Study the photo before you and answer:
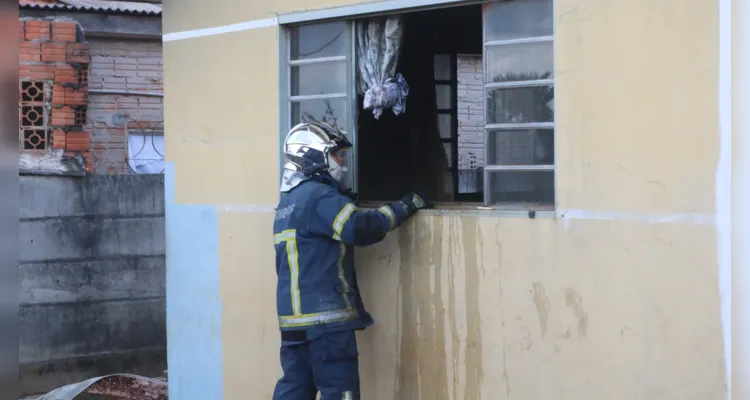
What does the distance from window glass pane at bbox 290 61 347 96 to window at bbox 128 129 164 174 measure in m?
5.61

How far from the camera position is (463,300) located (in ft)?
16.9

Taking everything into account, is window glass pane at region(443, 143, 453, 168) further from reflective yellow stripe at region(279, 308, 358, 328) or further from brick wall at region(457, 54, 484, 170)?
reflective yellow stripe at region(279, 308, 358, 328)

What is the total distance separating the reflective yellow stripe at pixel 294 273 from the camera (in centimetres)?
510

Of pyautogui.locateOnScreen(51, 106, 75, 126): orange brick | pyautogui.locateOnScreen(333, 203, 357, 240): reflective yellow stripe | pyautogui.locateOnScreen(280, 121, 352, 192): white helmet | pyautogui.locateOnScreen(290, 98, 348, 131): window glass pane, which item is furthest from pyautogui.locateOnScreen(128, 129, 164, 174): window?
pyautogui.locateOnScreen(333, 203, 357, 240): reflective yellow stripe

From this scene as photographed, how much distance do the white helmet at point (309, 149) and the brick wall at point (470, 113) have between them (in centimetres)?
471

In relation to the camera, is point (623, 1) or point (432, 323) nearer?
point (623, 1)

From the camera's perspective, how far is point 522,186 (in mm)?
5035

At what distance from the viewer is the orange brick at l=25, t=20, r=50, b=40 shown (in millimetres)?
9812

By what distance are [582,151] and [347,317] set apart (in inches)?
60.5

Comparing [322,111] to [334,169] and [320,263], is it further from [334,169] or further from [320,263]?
[320,263]

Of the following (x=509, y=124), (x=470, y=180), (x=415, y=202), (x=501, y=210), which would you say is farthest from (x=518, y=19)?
(x=470, y=180)

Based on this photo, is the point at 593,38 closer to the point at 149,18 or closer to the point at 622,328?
the point at 622,328

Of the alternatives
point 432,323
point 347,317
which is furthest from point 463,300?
point 347,317

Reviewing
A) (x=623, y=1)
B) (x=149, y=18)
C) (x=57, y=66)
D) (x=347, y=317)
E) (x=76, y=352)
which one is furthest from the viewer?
(x=149, y=18)
